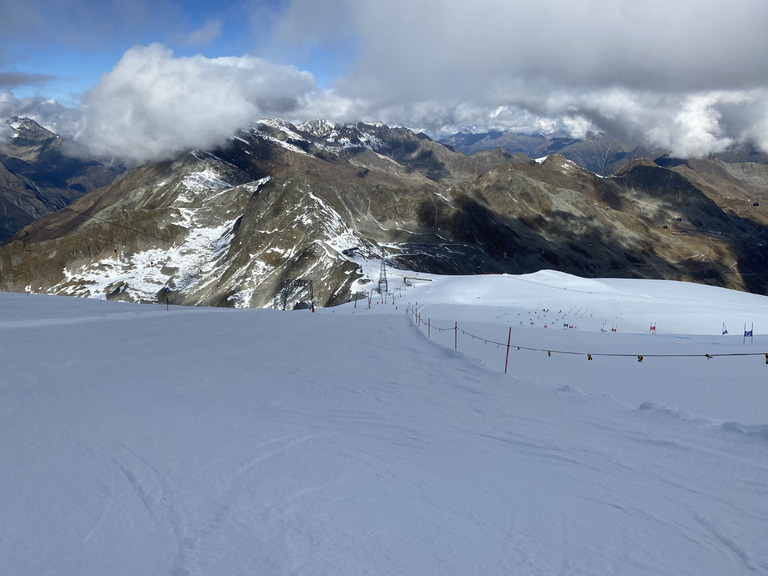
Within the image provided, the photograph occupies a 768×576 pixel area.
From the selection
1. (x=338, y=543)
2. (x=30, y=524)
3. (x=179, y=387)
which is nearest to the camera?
(x=338, y=543)

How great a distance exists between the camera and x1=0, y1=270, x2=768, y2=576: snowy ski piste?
617 cm

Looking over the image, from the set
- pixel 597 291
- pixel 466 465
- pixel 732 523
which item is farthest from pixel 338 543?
pixel 597 291

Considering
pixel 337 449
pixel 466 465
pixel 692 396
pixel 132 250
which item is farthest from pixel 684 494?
pixel 132 250

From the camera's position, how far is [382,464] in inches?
349

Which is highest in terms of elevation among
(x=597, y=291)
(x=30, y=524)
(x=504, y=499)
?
(x=597, y=291)

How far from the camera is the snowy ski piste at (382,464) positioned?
6.17m

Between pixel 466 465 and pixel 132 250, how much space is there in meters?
187

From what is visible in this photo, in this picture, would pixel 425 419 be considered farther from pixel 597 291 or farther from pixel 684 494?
pixel 597 291

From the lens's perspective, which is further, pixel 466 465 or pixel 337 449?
pixel 337 449

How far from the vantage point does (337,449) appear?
31.6ft

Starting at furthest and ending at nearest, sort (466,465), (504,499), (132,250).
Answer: (132,250) < (466,465) < (504,499)

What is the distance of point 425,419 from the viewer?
11555 mm

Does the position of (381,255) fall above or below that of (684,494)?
above

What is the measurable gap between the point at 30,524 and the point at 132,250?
610ft
